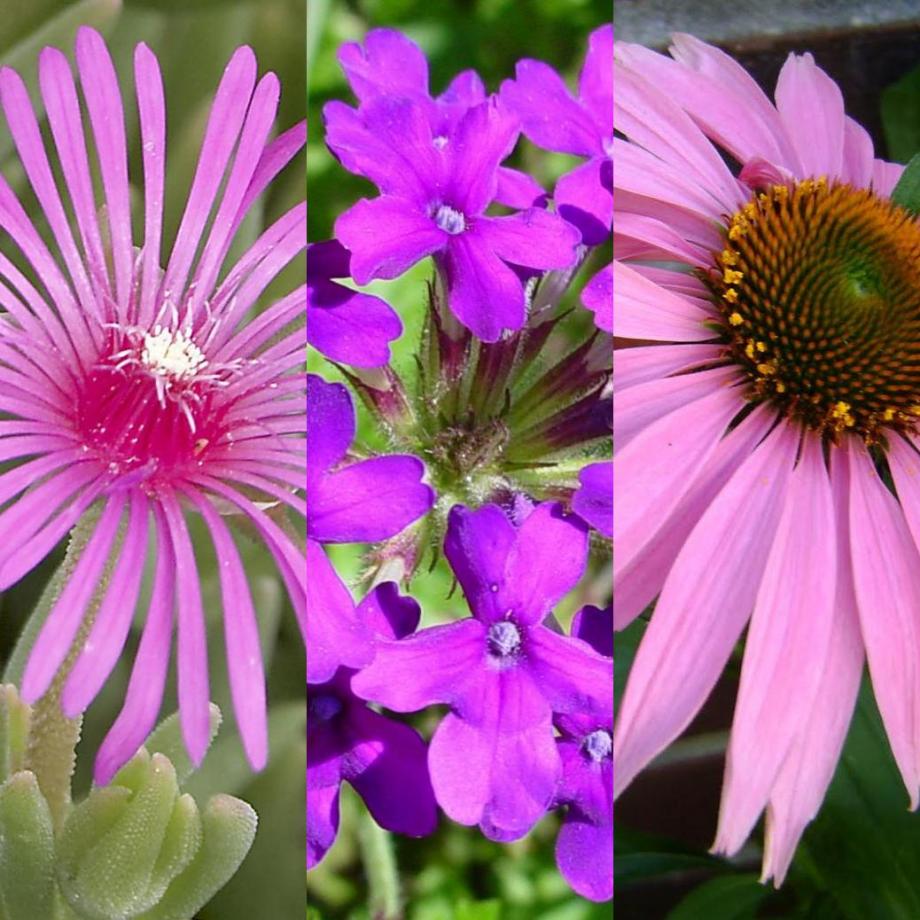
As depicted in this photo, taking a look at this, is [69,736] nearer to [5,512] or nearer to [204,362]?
[5,512]

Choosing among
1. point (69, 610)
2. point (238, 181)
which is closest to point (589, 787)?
point (69, 610)

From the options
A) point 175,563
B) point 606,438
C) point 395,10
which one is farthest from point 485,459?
point 395,10

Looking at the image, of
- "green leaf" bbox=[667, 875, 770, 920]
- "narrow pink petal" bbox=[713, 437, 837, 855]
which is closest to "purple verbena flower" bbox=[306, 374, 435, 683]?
"narrow pink petal" bbox=[713, 437, 837, 855]

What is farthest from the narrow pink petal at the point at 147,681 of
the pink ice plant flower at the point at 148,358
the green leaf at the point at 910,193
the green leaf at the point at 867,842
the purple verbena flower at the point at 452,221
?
the green leaf at the point at 910,193

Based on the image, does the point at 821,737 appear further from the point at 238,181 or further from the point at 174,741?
the point at 238,181

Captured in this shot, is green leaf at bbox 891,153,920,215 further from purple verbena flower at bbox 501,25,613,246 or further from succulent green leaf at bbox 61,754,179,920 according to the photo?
succulent green leaf at bbox 61,754,179,920
